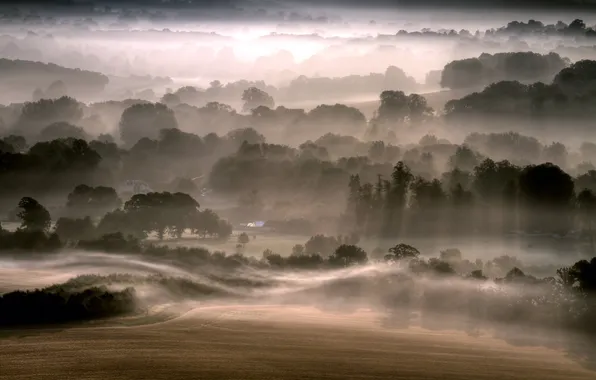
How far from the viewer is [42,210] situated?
26188mm

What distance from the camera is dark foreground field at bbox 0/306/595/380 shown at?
1365 cm

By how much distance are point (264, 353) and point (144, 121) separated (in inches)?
1130

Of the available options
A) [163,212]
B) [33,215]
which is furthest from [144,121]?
[33,215]

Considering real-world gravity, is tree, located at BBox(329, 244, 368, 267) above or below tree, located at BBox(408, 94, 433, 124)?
below

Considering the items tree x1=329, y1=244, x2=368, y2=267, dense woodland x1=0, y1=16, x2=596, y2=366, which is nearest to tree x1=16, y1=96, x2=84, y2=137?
dense woodland x1=0, y1=16, x2=596, y2=366

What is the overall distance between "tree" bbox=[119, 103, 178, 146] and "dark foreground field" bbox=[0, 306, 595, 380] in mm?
23053

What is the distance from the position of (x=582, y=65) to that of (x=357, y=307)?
33662mm

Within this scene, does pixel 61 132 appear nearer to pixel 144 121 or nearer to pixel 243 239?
pixel 144 121

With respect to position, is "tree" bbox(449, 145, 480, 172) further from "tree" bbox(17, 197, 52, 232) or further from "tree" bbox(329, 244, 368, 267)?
"tree" bbox(17, 197, 52, 232)

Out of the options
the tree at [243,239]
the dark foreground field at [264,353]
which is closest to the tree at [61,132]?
the tree at [243,239]

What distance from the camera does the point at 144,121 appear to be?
41000 mm

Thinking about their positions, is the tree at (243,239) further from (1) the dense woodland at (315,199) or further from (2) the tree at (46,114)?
(2) the tree at (46,114)

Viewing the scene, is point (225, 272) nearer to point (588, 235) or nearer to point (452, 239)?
point (452, 239)

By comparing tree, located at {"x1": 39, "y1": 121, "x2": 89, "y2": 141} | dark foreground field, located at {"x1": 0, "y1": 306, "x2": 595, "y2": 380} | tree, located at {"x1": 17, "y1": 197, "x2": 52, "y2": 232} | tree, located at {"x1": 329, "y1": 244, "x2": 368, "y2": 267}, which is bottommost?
dark foreground field, located at {"x1": 0, "y1": 306, "x2": 595, "y2": 380}
